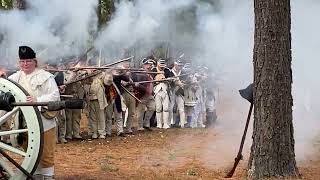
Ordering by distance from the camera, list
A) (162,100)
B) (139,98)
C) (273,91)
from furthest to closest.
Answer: (162,100) → (139,98) → (273,91)

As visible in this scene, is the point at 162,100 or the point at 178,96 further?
the point at 178,96

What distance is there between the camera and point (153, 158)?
10.3m

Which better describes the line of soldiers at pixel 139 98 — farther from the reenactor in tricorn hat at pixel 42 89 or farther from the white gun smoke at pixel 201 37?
the reenactor in tricorn hat at pixel 42 89

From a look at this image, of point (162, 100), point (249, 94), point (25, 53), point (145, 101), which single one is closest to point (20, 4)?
point (145, 101)

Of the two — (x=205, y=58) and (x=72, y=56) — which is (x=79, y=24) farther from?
(x=205, y=58)

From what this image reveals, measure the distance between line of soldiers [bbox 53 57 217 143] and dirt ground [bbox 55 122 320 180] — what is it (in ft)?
1.74

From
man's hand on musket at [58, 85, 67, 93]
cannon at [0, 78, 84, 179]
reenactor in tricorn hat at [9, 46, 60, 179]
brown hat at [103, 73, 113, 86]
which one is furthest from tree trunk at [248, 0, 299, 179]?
brown hat at [103, 73, 113, 86]

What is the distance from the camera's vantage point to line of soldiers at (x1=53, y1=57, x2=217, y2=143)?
1245cm

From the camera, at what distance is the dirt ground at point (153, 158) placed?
28.6ft

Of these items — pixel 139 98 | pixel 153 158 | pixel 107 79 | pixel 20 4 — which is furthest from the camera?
pixel 139 98

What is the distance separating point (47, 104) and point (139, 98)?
8063 mm

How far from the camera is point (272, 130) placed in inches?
321

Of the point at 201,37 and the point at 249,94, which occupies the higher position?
the point at 201,37

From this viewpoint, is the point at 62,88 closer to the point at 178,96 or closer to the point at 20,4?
the point at 20,4
